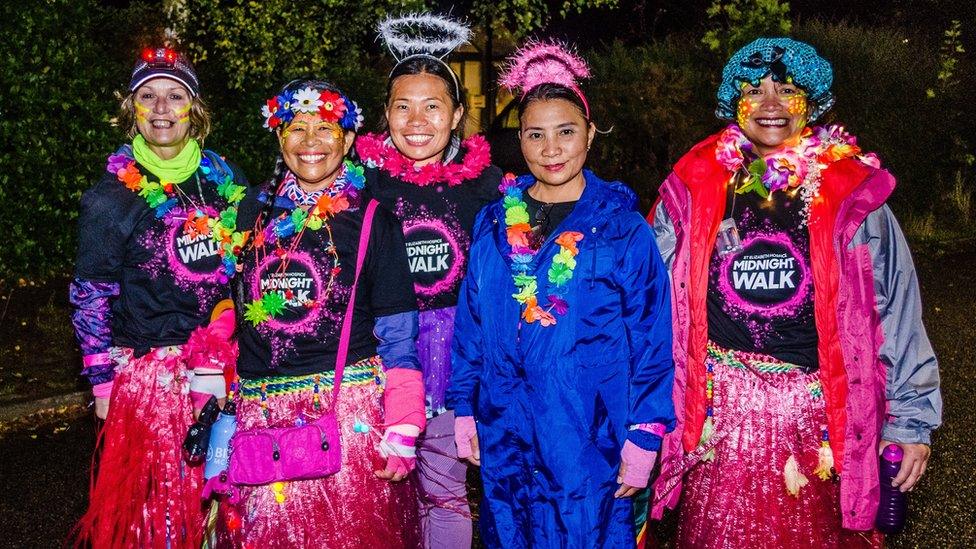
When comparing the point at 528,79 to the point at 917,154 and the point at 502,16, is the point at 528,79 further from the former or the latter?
the point at 917,154

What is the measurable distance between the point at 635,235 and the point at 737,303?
0.45 m

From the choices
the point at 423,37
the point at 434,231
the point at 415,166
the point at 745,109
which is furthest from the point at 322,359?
the point at 745,109

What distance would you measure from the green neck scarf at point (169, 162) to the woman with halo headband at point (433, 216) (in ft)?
2.33

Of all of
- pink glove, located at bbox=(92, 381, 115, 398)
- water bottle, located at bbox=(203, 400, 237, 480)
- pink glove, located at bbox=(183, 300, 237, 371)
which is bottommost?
water bottle, located at bbox=(203, 400, 237, 480)

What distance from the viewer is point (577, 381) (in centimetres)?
280

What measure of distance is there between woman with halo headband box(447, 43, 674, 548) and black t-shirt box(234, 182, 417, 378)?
310 mm

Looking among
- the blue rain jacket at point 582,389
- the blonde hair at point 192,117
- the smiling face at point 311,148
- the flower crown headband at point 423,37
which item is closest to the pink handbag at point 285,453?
the blue rain jacket at point 582,389

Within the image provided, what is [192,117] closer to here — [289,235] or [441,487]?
[289,235]

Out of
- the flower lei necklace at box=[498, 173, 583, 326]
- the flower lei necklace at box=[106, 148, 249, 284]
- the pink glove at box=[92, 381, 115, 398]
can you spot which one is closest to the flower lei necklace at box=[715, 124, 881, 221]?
the flower lei necklace at box=[498, 173, 583, 326]

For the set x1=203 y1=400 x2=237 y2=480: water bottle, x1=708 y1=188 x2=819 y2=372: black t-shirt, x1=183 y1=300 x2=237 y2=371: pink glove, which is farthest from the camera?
x1=183 y1=300 x2=237 y2=371: pink glove

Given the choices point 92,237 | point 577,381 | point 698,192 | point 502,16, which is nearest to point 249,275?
point 92,237

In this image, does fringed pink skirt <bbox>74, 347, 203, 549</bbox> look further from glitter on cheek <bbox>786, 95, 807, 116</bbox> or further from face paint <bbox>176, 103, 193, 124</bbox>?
glitter on cheek <bbox>786, 95, 807, 116</bbox>

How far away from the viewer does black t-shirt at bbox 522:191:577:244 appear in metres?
2.99

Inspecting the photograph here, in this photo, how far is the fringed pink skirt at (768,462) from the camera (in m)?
2.90
